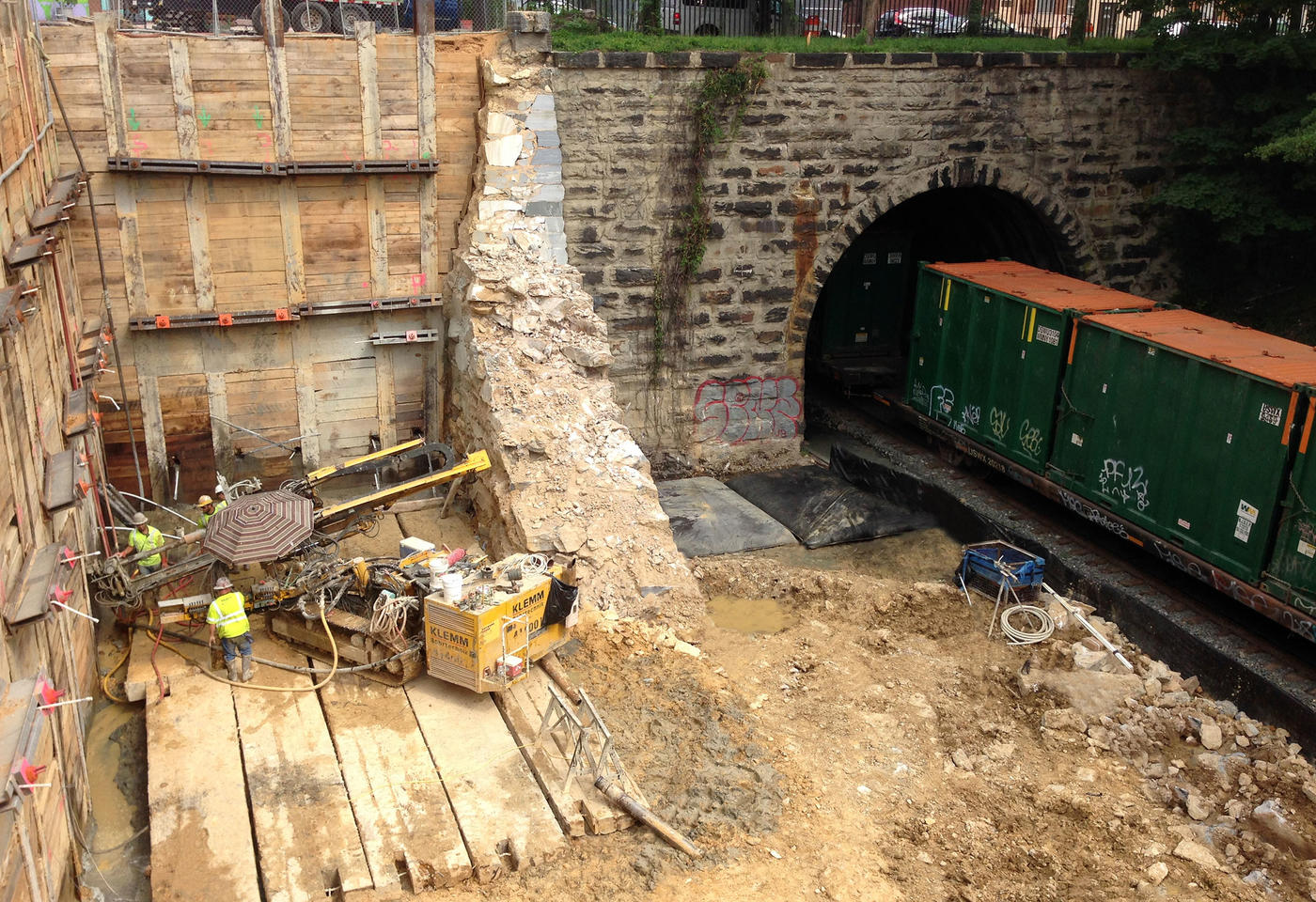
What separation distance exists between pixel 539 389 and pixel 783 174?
526 cm

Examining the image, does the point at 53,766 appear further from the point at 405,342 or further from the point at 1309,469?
the point at 1309,469

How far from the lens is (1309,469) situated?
1035 cm

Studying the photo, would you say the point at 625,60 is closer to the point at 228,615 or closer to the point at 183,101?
the point at 183,101

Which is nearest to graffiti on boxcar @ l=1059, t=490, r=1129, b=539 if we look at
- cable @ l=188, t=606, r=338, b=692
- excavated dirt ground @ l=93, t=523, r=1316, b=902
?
excavated dirt ground @ l=93, t=523, r=1316, b=902

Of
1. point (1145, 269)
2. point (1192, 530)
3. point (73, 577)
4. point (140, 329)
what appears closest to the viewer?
point (73, 577)

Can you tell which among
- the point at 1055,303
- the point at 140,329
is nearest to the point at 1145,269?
the point at 1055,303

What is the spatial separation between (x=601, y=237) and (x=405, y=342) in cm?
296

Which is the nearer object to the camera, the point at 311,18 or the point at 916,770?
the point at 916,770

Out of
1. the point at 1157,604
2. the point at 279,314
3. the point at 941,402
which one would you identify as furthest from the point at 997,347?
the point at 279,314

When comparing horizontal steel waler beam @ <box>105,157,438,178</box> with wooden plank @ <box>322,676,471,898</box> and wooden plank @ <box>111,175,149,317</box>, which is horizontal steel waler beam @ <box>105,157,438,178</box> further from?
wooden plank @ <box>322,676,471,898</box>

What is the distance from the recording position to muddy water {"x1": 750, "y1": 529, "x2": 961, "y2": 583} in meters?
13.8

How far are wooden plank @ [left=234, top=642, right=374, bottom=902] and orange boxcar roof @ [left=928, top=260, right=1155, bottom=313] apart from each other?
9477 mm

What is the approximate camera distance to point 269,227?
1350 cm

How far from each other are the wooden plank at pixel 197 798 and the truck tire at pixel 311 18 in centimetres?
989
